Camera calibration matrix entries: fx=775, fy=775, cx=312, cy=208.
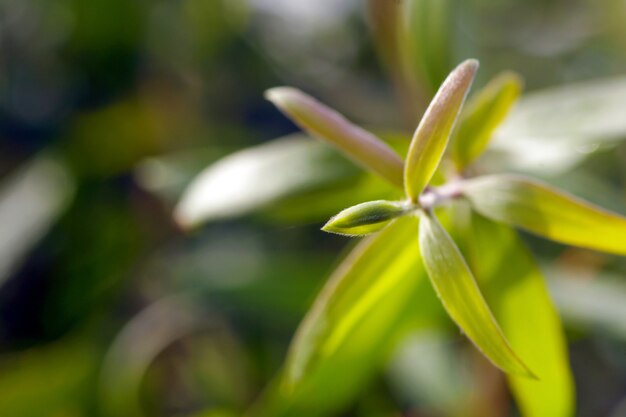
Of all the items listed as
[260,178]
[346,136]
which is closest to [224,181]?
[260,178]

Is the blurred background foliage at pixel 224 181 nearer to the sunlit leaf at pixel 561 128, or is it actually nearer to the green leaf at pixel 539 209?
the sunlit leaf at pixel 561 128

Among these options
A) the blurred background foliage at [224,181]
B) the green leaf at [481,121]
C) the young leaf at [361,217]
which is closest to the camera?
the young leaf at [361,217]

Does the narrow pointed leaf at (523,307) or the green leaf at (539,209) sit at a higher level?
the green leaf at (539,209)

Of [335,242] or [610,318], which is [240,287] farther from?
[610,318]

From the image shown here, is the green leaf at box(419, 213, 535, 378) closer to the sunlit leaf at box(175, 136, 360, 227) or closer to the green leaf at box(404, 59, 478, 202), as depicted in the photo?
the green leaf at box(404, 59, 478, 202)

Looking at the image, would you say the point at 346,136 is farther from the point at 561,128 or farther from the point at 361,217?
the point at 561,128

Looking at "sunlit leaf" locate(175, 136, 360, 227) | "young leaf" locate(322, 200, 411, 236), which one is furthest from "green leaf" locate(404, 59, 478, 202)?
"sunlit leaf" locate(175, 136, 360, 227)

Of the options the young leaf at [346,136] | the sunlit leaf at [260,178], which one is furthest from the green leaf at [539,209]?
the sunlit leaf at [260,178]
